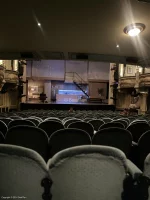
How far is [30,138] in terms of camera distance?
7.63 feet

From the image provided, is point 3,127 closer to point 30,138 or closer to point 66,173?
point 30,138

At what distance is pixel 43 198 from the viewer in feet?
3.52

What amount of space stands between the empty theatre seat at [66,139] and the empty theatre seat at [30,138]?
0.09 m

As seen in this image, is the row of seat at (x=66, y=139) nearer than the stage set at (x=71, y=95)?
Yes

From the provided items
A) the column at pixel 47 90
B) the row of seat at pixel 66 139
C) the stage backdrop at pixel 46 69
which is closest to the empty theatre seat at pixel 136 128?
the row of seat at pixel 66 139

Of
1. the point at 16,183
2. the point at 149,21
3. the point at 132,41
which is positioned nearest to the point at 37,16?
the point at 149,21

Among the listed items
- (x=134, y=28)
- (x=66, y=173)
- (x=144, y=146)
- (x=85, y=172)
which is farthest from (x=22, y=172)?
(x=134, y=28)

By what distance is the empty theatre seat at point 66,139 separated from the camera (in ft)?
7.51

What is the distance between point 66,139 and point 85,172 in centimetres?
124

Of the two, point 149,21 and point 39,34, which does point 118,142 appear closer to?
point 149,21

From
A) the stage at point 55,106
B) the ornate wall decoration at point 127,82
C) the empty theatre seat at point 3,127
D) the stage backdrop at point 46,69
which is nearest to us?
the empty theatre seat at point 3,127

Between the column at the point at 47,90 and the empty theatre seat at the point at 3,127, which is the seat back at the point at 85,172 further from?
the column at the point at 47,90

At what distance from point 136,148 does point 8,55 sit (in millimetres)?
6260

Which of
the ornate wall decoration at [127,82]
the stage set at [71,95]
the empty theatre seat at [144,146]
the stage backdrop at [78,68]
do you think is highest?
the stage backdrop at [78,68]
